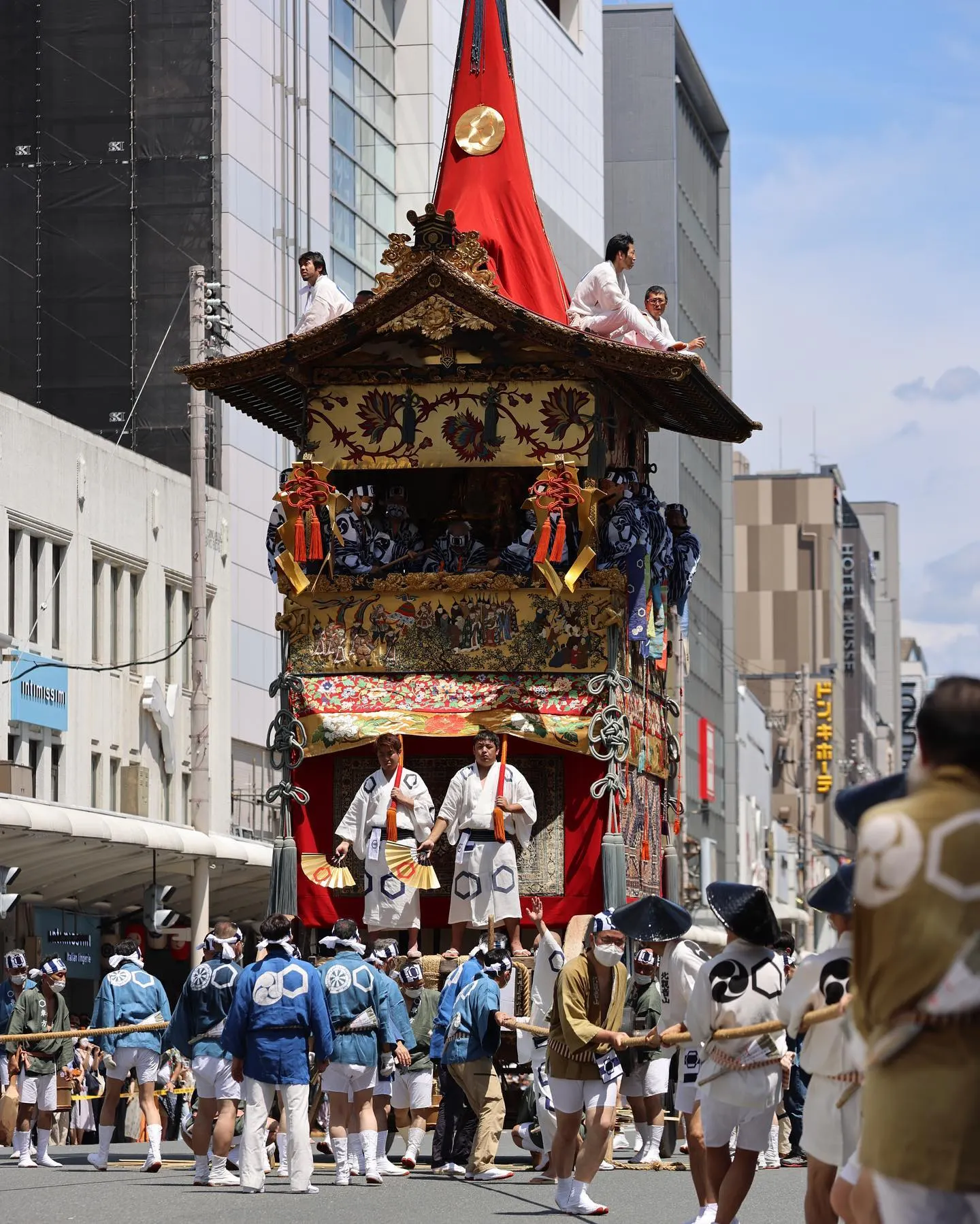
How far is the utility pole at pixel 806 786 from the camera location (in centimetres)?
10162

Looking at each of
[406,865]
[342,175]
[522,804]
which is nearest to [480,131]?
[522,804]

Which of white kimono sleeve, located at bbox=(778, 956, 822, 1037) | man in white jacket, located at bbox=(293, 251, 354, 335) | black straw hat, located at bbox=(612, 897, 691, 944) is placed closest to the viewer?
white kimono sleeve, located at bbox=(778, 956, 822, 1037)

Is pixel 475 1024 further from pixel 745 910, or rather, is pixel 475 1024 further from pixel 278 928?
pixel 745 910

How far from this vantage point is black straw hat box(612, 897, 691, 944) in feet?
48.4

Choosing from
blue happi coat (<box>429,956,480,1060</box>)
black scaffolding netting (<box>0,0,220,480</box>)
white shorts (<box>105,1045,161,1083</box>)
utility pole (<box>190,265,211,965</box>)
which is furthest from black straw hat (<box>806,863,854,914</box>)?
black scaffolding netting (<box>0,0,220,480</box>)

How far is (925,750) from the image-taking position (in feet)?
19.7

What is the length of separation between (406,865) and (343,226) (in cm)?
3968

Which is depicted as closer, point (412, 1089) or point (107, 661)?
point (412, 1089)

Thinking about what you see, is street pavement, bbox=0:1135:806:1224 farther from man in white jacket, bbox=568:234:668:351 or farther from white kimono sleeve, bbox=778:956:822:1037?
man in white jacket, bbox=568:234:668:351

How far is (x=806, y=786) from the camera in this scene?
107 metres

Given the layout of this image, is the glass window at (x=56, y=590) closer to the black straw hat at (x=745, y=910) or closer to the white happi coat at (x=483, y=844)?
the white happi coat at (x=483, y=844)

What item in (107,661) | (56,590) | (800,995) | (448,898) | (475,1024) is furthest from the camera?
(107,661)

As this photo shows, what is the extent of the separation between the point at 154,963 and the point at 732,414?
1887 centimetres

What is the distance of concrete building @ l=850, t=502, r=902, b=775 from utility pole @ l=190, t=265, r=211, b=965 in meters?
134
